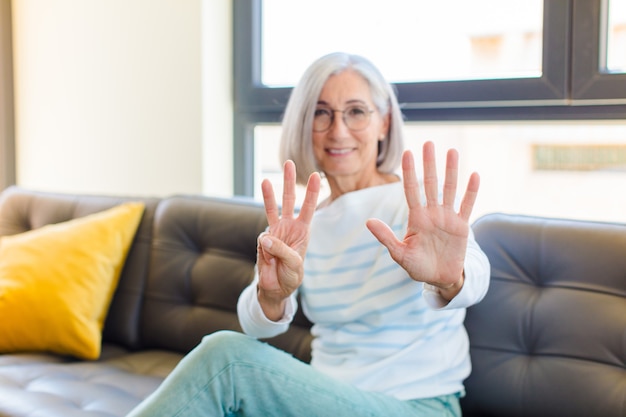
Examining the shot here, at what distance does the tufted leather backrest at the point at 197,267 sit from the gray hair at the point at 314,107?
348mm

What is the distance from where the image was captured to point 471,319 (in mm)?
1641

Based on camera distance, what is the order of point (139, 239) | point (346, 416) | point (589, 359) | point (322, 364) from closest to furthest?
point (346, 416) < point (589, 359) < point (322, 364) < point (139, 239)

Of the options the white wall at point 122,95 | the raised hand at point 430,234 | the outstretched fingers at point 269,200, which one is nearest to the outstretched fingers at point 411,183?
the raised hand at point 430,234

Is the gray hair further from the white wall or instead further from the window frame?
the white wall

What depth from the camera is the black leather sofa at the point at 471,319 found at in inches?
59.2

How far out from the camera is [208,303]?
2.05 metres

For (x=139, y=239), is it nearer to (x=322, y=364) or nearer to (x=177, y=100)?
(x=177, y=100)

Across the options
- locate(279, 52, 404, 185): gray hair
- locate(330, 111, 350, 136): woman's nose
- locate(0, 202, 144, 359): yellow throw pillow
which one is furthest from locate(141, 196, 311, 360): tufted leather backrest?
locate(330, 111, 350, 136): woman's nose

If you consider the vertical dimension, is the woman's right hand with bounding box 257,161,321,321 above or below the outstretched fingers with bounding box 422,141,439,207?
below

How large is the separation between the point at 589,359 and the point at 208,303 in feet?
3.40

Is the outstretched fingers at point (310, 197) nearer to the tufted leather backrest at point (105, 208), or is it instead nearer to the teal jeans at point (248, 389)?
the teal jeans at point (248, 389)

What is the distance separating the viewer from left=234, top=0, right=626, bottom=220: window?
1891 millimetres

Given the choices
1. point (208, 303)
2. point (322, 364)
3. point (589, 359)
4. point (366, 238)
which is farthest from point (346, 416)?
point (208, 303)

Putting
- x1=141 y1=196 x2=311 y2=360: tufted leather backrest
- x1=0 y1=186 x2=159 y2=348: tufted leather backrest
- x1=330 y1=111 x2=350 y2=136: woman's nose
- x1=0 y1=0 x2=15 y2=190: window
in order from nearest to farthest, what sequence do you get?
x1=330 y1=111 x2=350 y2=136: woman's nose, x1=141 y1=196 x2=311 y2=360: tufted leather backrest, x1=0 y1=186 x2=159 y2=348: tufted leather backrest, x1=0 y1=0 x2=15 y2=190: window
